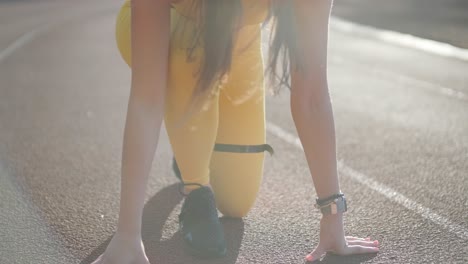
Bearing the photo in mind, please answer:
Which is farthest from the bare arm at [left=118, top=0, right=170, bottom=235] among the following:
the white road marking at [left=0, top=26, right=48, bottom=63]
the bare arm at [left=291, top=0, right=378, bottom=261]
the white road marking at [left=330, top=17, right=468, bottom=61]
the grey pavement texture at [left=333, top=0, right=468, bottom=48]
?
the grey pavement texture at [left=333, top=0, right=468, bottom=48]

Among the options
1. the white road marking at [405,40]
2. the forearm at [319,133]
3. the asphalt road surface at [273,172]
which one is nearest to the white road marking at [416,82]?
the asphalt road surface at [273,172]

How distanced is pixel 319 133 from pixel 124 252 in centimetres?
98

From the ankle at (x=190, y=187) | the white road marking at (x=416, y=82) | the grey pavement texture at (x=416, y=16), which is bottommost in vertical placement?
the grey pavement texture at (x=416, y=16)

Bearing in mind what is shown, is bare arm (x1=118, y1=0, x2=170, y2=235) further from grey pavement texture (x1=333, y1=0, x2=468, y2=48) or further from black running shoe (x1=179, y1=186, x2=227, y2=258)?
grey pavement texture (x1=333, y1=0, x2=468, y2=48)

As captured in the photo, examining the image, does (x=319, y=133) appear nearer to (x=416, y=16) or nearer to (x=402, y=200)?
(x=402, y=200)

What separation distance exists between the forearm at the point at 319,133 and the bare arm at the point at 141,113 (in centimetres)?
64

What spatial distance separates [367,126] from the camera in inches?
254

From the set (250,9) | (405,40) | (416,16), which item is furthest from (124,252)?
(416,16)

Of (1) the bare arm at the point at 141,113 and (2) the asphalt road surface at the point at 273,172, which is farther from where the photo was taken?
(2) the asphalt road surface at the point at 273,172

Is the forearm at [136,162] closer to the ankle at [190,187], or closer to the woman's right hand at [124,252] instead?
the woman's right hand at [124,252]

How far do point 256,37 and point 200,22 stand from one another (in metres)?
0.56

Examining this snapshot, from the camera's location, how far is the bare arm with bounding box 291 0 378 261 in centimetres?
340

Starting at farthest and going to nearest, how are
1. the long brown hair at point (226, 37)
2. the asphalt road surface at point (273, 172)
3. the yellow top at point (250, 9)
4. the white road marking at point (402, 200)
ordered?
the white road marking at point (402, 200), the asphalt road surface at point (273, 172), the yellow top at point (250, 9), the long brown hair at point (226, 37)

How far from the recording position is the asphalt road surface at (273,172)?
3708 mm
